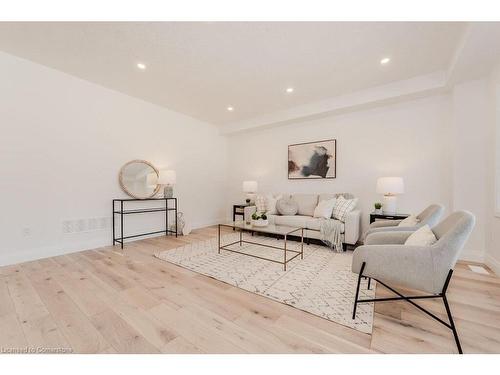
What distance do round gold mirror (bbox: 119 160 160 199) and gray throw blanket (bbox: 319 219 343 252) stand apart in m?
3.23

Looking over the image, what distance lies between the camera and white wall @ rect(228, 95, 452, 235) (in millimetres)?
3291

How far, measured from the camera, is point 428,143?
3354 mm

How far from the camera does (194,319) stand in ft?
5.14

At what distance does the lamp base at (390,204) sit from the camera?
3.31 metres

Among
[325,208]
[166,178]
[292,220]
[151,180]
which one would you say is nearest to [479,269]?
[325,208]

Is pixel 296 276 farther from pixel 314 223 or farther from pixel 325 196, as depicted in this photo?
pixel 325 196

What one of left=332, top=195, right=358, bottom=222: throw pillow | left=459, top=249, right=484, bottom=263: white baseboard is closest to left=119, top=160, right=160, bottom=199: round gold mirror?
left=332, top=195, right=358, bottom=222: throw pillow

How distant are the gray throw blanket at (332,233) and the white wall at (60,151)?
321cm

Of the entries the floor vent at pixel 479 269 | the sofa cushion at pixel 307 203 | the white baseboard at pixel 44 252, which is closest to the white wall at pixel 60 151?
the white baseboard at pixel 44 252

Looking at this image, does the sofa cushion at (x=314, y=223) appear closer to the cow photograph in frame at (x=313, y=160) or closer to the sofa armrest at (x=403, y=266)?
the cow photograph in frame at (x=313, y=160)

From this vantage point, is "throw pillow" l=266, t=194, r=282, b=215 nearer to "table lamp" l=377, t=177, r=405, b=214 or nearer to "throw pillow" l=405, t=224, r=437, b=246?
"table lamp" l=377, t=177, r=405, b=214
